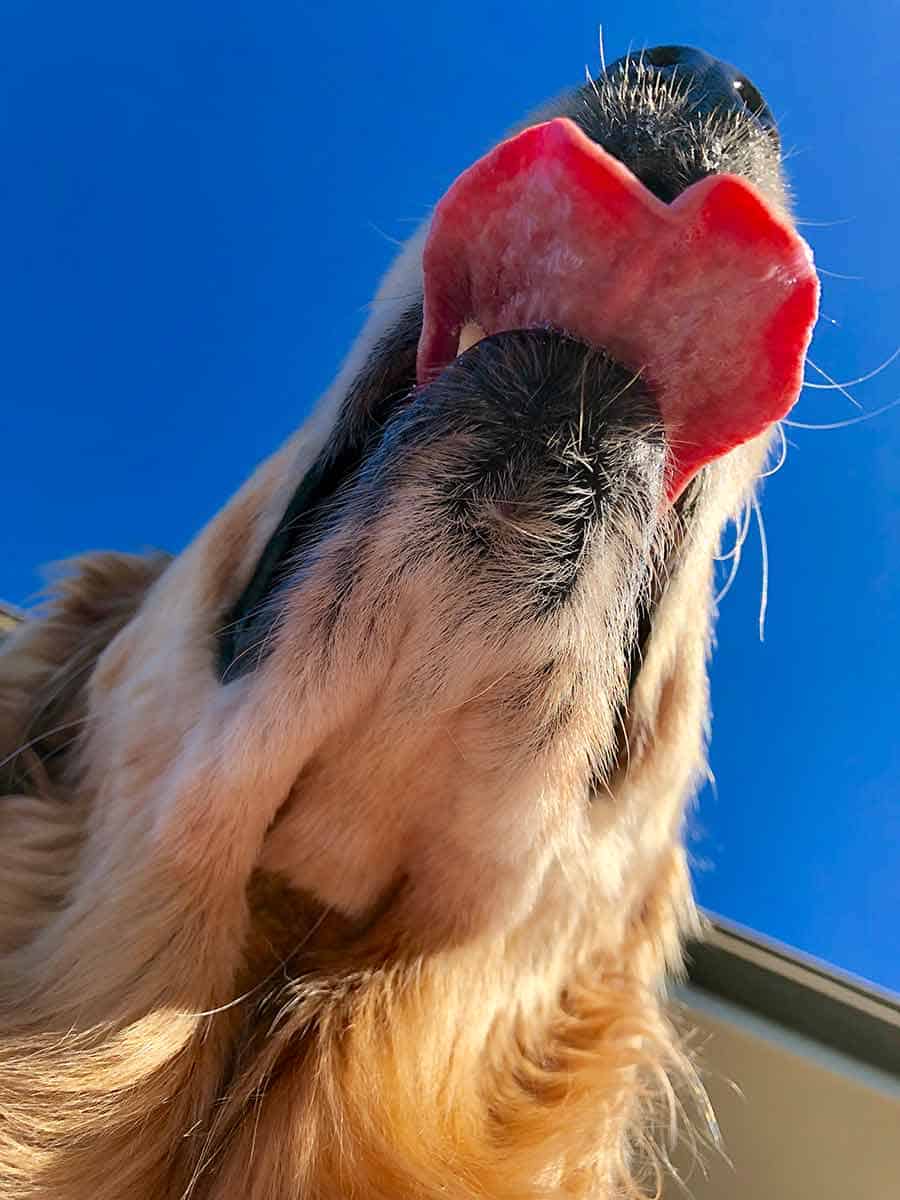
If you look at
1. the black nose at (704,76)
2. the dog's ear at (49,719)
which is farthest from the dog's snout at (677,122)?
the dog's ear at (49,719)

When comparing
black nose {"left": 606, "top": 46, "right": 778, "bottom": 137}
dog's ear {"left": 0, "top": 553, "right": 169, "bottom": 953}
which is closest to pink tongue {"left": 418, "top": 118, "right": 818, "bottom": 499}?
black nose {"left": 606, "top": 46, "right": 778, "bottom": 137}

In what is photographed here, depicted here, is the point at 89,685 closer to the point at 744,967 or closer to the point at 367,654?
the point at 367,654

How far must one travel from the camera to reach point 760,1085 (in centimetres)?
137

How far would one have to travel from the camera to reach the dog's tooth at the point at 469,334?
0.69 metres

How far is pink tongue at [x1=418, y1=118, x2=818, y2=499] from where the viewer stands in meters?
0.57

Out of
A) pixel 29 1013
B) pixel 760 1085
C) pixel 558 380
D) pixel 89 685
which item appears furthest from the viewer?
pixel 760 1085

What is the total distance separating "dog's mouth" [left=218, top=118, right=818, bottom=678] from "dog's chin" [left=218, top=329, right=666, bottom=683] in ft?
0.06

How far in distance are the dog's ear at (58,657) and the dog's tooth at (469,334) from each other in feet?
1.80

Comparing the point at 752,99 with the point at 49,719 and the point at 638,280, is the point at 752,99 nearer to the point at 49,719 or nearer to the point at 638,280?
the point at 638,280

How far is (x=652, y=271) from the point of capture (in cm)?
58

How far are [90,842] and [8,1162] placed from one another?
25cm

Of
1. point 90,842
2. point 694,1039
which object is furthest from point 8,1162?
point 694,1039

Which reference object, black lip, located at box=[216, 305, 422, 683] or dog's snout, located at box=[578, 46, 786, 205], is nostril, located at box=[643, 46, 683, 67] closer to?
dog's snout, located at box=[578, 46, 786, 205]

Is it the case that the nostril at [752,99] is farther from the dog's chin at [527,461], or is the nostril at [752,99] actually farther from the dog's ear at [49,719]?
the dog's ear at [49,719]
